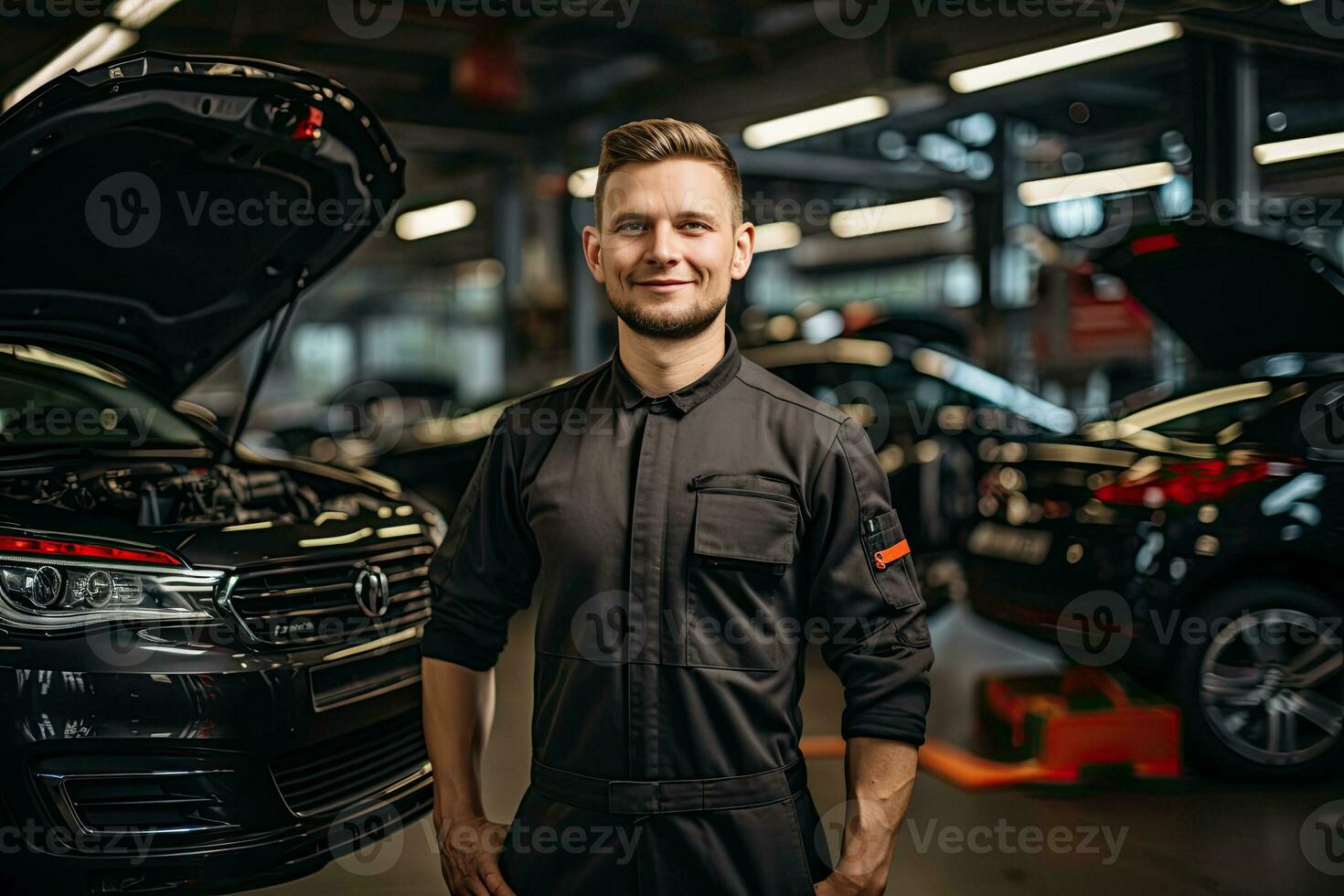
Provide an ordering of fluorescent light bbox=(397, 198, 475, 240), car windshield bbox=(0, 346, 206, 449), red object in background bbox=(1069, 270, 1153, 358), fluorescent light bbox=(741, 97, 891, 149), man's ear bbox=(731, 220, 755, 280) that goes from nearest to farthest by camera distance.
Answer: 1. man's ear bbox=(731, 220, 755, 280)
2. car windshield bbox=(0, 346, 206, 449)
3. fluorescent light bbox=(741, 97, 891, 149)
4. red object in background bbox=(1069, 270, 1153, 358)
5. fluorescent light bbox=(397, 198, 475, 240)

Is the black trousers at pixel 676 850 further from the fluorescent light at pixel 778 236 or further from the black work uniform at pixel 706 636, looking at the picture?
the fluorescent light at pixel 778 236

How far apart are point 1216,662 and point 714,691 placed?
2.25 metres

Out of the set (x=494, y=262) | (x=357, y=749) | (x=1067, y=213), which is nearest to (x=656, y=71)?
(x=494, y=262)

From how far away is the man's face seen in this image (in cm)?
134

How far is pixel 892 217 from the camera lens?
421 inches

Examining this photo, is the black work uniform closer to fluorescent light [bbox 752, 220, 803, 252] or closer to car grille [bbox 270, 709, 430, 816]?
car grille [bbox 270, 709, 430, 816]

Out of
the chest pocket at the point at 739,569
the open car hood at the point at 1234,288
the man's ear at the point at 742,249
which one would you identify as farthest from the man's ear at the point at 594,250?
the open car hood at the point at 1234,288

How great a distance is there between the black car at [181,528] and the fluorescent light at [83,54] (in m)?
0.15

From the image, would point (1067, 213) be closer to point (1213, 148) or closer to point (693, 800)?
point (1213, 148)

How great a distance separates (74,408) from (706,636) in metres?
2.18

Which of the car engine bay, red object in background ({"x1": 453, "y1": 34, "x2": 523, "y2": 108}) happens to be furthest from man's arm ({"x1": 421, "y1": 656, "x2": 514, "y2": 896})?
red object in background ({"x1": 453, "y1": 34, "x2": 523, "y2": 108})

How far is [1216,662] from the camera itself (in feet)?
9.84

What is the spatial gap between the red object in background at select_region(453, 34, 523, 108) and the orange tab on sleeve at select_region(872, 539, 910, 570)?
18.4 ft

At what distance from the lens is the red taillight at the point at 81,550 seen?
2.03 m
